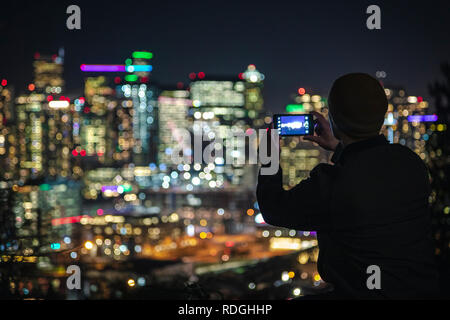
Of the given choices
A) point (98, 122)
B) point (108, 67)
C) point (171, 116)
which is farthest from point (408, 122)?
point (108, 67)

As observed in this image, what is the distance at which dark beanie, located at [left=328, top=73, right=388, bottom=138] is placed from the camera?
108cm

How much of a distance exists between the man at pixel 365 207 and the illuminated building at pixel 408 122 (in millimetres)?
99

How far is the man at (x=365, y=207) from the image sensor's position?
3.43 feet

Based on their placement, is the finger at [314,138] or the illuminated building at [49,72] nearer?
the finger at [314,138]

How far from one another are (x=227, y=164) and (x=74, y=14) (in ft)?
237

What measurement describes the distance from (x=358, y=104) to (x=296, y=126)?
0.38 metres

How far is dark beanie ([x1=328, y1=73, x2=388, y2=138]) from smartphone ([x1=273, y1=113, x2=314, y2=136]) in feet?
1.07

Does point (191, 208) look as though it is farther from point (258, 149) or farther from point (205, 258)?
point (258, 149)

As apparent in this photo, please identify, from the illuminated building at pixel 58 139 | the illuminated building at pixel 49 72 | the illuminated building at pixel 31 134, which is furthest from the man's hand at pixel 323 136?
the illuminated building at pixel 49 72

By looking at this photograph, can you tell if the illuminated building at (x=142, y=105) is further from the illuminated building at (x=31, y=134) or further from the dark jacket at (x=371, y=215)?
the dark jacket at (x=371, y=215)

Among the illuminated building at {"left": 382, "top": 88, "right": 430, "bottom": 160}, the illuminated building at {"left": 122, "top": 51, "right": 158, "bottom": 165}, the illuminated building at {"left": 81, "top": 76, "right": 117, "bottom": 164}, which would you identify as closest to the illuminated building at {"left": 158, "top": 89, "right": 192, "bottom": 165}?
the illuminated building at {"left": 122, "top": 51, "right": 158, "bottom": 165}

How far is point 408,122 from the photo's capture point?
515 inches
